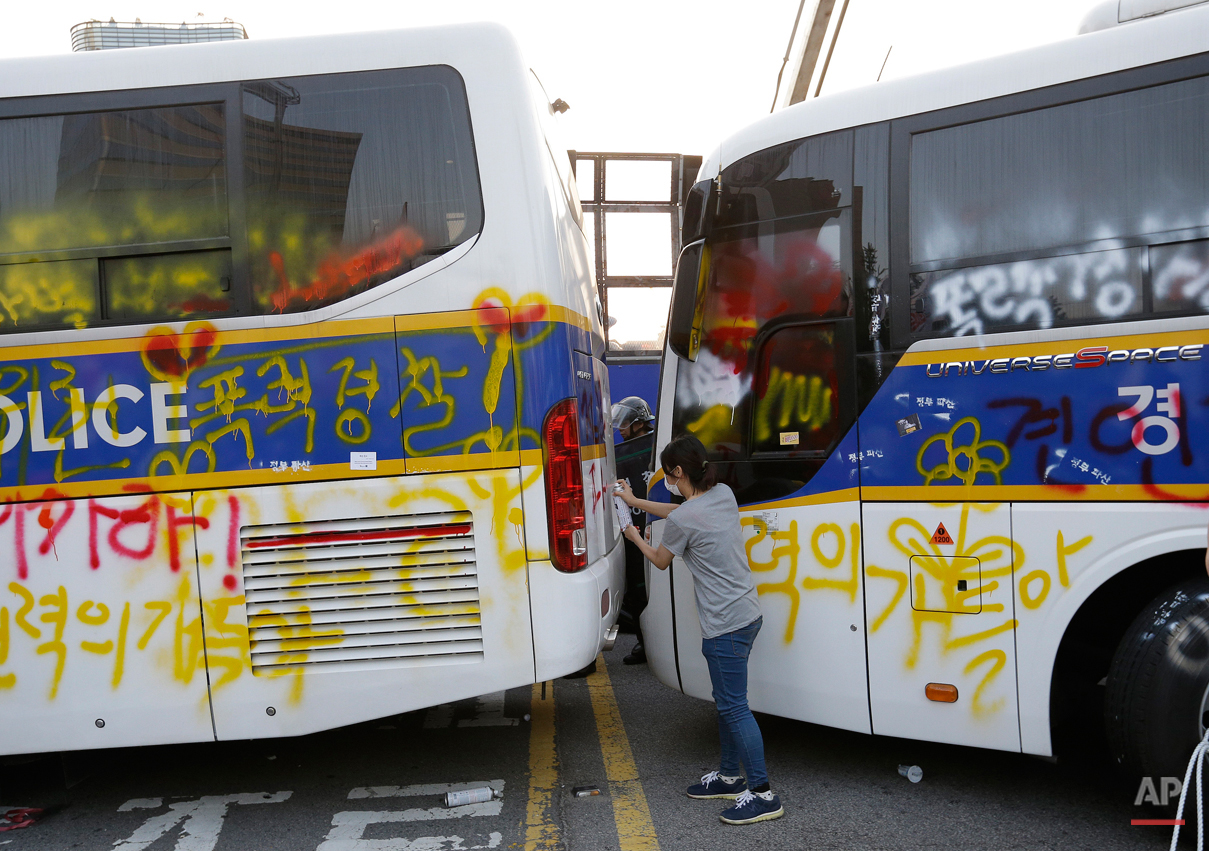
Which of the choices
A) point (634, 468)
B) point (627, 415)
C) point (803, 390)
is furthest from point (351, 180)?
point (627, 415)

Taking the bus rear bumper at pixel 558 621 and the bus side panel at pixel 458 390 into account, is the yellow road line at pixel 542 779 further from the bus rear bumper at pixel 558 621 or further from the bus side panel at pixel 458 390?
the bus side panel at pixel 458 390

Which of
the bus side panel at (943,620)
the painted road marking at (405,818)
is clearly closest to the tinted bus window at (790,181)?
the bus side panel at (943,620)

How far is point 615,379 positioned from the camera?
13.7 meters

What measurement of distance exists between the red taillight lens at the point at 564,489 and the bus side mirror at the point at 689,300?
0.72m

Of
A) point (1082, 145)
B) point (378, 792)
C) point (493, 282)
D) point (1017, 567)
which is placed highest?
point (1082, 145)

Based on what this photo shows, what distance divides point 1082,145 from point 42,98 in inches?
175

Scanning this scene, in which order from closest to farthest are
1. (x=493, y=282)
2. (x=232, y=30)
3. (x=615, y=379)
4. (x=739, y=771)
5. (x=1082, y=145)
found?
1. (x=1082, y=145)
2. (x=493, y=282)
3. (x=739, y=771)
4. (x=232, y=30)
5. (x=615, y=379)

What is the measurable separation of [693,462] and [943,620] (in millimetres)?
1271

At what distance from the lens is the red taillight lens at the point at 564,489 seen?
3.92 m

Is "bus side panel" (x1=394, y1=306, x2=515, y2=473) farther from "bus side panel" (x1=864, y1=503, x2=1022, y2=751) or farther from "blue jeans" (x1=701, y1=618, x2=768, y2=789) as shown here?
"bus side panel" (x1=864, y1=503, x2=1022, y2=751)

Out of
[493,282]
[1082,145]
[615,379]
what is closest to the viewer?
[1082,145]

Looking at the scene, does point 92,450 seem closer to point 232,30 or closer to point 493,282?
point 493,282

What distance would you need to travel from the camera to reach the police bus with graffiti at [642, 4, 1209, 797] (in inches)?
136

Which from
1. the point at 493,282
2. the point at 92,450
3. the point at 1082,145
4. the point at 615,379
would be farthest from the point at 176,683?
the point at 615,379
